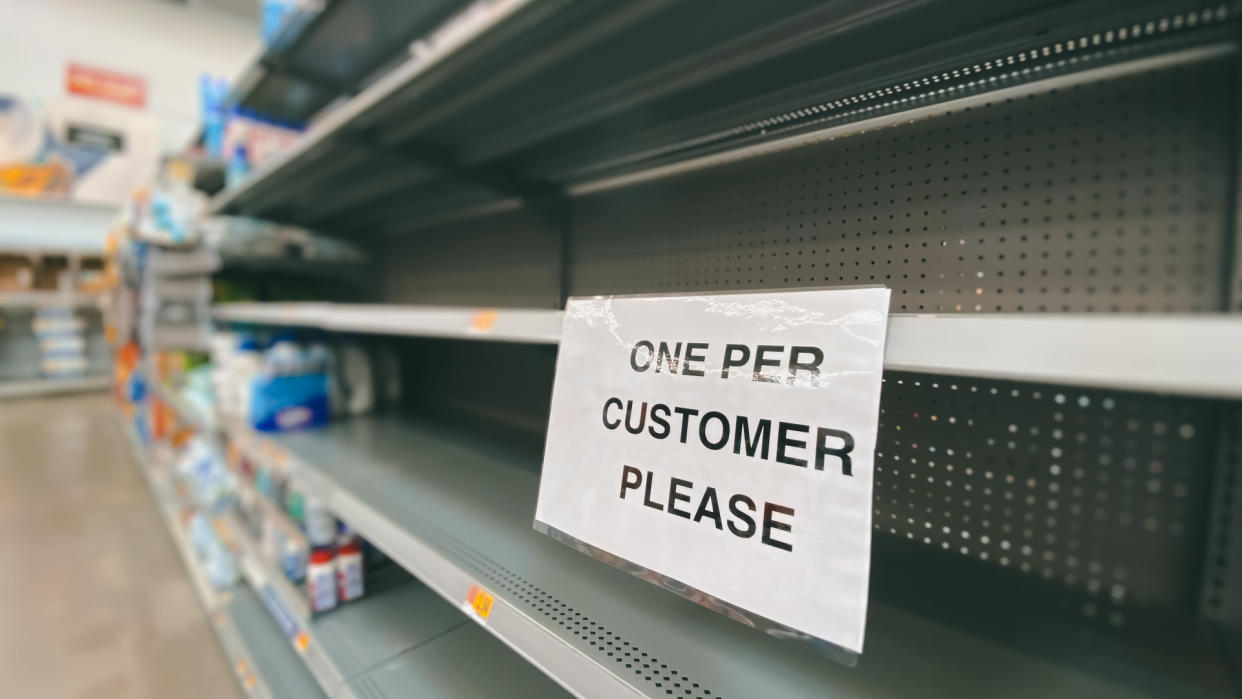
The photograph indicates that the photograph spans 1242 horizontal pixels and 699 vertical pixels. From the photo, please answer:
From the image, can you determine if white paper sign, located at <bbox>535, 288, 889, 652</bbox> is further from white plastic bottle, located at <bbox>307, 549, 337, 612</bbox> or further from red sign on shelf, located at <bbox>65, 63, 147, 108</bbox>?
red sign on shelf, located at <bbox>65, 63, 147, 108</bbox>

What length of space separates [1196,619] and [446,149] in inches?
60.9

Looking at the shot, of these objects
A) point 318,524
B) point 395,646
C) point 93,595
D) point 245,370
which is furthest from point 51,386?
point 395,646

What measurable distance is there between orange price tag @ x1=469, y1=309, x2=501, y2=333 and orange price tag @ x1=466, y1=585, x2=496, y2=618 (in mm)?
368

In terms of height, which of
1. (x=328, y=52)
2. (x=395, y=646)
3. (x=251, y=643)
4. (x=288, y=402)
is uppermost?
(x=328, y=52)

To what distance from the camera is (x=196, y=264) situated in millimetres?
1906

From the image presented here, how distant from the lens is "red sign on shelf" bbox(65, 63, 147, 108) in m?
5.26

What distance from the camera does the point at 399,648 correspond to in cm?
102

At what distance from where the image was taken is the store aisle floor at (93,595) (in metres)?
1.42

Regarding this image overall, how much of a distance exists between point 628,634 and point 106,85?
326 inches

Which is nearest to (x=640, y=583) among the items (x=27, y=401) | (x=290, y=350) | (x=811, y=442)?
(x=811, y=442)

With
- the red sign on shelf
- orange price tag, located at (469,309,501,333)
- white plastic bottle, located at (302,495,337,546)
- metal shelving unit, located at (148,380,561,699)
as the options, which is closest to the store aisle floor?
metal shelving unit, located at (148,380,561,699)

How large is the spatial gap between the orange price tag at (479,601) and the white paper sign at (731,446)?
0.50 ft

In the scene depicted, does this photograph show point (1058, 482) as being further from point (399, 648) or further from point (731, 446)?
point (399, 648)

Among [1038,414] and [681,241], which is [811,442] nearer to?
[1038,414]
